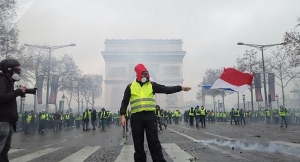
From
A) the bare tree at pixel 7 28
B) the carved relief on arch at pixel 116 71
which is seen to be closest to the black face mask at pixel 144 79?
the bare tree at pixel 7 28

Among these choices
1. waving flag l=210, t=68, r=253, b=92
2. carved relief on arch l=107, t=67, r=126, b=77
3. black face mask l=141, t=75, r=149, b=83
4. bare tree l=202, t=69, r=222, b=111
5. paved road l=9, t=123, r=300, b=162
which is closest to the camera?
black face mask l=141, t=75, r=149, b=83

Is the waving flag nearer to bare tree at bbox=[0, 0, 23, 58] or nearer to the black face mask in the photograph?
the black face mask

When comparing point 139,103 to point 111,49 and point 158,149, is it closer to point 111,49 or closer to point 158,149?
point 158,149

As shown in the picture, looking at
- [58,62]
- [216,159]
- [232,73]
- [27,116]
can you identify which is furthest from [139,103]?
[58,62]

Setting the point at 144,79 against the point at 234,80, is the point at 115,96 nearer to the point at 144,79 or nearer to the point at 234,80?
the point at 234,80

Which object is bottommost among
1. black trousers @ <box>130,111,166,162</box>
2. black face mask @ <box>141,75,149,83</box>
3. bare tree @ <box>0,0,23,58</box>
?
black trousers @ <box>130,111,166,162</box>

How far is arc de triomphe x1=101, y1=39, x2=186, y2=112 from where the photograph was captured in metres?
56.9

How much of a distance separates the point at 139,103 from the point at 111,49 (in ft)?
174

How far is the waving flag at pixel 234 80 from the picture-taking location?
807cm

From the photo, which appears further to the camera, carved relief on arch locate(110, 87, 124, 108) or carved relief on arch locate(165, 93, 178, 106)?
carved relief on arch locate(165, 93, 178, 106)

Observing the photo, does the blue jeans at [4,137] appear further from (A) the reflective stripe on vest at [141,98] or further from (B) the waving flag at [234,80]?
(B) the waving flag at [234,80]

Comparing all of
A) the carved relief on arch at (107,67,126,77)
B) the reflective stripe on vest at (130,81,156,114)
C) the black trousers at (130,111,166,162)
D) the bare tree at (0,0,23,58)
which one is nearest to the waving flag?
the reflective stripe on vest at (130,81,156,114)

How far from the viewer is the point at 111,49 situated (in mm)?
56625

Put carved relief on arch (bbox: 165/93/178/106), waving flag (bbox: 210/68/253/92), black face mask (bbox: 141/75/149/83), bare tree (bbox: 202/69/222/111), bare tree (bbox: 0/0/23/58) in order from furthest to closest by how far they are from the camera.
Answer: carved relief on arch (bbox: 165/93/178/106) < bare tree (bbox: 202/69/222/111) < bare tree (bbox: 0/0/23/58) < waving flag (bbox: 210/68/253/92) < black face mask (bbox: 141/75/149/83)
